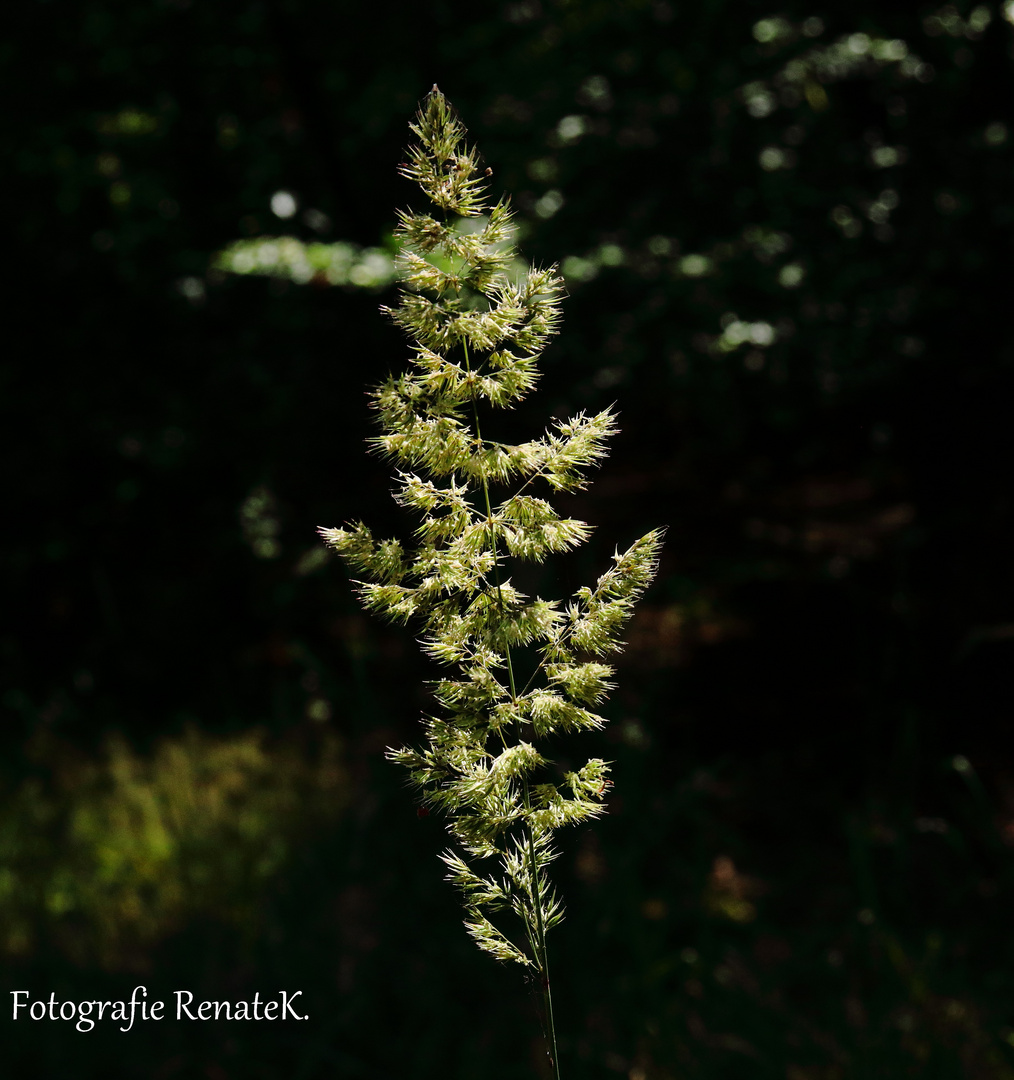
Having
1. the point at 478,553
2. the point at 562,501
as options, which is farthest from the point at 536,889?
the point at 562,501

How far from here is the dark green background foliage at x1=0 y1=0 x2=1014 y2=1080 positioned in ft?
8.82

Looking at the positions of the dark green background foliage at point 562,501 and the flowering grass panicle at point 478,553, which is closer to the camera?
the flowering grass panicle at point 478,553

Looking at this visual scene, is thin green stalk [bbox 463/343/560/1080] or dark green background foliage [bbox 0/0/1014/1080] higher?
dark green background foliage [bbox 0/0/1014/1080]

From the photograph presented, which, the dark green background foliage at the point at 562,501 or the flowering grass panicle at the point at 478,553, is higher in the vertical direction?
the dark green background foliage at the point at 562,501

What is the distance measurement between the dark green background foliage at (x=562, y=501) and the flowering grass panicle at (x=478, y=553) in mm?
1958

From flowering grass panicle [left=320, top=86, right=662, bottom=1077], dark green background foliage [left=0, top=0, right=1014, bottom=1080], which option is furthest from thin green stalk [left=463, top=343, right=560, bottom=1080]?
dark green background foliage [left=0, top=0, right=1014, bottom=1080]

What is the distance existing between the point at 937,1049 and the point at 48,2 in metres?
4.47

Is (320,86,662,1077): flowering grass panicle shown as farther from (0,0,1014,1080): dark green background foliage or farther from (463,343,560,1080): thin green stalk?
(0,0,1014,1080): dark green background foliage

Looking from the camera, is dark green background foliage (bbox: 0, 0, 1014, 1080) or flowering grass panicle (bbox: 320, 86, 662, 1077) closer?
flowering grass panicle (bbox: 320, 86, 662, 1077)

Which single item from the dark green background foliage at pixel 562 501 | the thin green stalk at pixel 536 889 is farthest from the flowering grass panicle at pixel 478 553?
the dark green background foliage at pixel 562 501

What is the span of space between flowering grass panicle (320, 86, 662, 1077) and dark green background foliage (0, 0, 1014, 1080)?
77.1 inches

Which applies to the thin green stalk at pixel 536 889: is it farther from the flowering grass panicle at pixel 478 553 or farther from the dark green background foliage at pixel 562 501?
the dark green background foliage at pixel 562 501

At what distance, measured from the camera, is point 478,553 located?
0.72m

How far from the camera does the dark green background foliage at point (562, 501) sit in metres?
2.69
